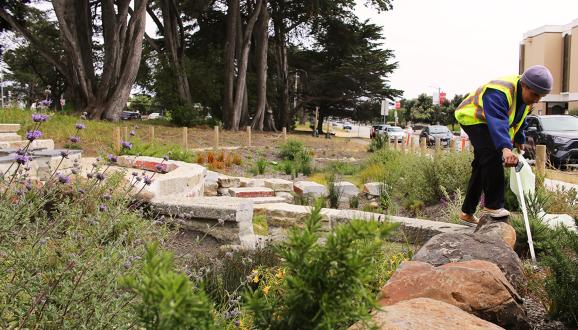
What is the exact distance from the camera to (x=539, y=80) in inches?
176

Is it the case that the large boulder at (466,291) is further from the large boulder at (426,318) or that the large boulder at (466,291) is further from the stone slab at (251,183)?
the stone slab at (251,183)

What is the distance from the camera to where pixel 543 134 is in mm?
17203

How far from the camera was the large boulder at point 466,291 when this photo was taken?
2.72 meters

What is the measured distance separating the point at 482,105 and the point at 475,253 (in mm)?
1619

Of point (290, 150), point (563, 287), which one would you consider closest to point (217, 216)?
point (563, 287)

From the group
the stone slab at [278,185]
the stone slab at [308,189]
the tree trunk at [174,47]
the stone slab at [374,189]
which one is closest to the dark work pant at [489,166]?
the stone slab at [308,189]

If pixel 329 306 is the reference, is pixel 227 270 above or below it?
below

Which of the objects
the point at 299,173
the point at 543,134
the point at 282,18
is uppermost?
the point at 282,18

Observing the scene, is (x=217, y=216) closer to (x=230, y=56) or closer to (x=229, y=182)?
(x=229, y=182)

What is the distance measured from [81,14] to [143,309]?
19.1 m

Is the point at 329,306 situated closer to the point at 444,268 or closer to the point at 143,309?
the point at 143,309

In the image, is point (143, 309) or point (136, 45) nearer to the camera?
point (143, 309)

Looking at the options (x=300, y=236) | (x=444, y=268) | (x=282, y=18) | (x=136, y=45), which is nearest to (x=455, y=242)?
(x=444, y=268)

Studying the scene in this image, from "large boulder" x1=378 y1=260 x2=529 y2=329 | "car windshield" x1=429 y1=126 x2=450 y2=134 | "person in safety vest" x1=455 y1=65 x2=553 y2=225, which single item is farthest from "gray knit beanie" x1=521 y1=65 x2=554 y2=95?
"car windshield" x1=429 y1=126 x2=450 y2=134
